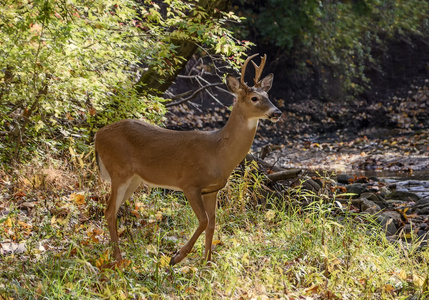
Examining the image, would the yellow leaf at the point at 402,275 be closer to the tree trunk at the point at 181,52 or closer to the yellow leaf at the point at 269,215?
the yellow leaf at the point at 269,215

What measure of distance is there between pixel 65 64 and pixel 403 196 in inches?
233

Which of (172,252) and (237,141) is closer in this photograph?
(237,141)

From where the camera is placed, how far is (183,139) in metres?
4.96

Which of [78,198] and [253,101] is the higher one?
[253,101]

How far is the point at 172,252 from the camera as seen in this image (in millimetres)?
5305

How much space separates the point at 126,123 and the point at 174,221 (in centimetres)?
146

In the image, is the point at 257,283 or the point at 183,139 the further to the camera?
the point at 183,139

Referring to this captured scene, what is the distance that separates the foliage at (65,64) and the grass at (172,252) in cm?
66

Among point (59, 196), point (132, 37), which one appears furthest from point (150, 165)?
point (132, 37)

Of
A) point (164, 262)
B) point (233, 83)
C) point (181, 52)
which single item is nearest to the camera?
point (164, 262)

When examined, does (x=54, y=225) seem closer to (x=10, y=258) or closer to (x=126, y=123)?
(x=10, y=258)

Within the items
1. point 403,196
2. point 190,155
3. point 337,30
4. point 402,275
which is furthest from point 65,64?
point 337,30

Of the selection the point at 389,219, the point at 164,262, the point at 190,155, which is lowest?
the point at 389,219

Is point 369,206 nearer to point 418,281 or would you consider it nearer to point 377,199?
point 377,199
